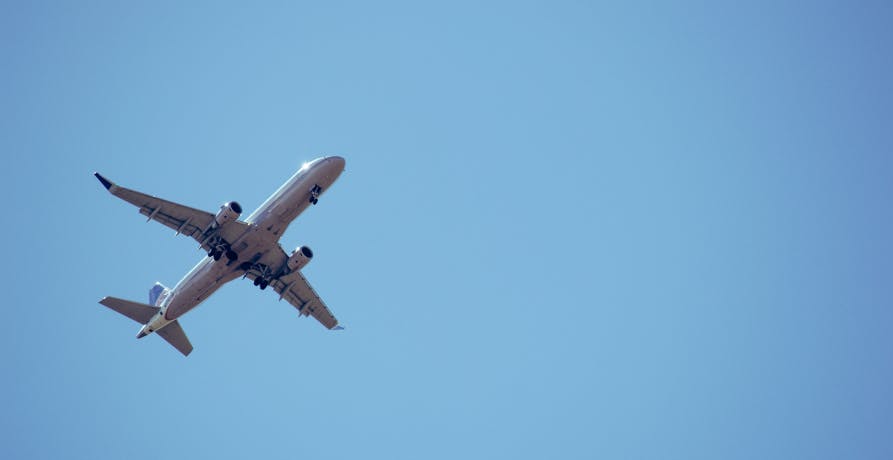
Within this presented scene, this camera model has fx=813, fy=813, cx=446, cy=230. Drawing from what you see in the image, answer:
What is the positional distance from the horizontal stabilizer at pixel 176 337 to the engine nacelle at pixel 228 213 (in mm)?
11745

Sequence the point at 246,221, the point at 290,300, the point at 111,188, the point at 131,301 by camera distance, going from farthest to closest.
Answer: the point at 290,300
the point at 131,301
the point at 246,221
the point at 111,188

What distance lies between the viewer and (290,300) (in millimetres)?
60875

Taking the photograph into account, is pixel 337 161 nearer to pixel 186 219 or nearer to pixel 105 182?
pixel 186 219

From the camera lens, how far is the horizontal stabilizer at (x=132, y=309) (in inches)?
2172

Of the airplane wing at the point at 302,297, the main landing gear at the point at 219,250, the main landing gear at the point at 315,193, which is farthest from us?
the airplane wing at the point at 302,297

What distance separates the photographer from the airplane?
50.8 m

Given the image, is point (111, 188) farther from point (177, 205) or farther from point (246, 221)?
point (246, 221)

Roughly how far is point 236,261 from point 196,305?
414 centimetres

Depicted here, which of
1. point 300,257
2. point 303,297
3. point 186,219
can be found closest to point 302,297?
point 303,297

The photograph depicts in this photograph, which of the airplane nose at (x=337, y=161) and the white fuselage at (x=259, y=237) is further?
the airplane nose at (x=337, y=161)

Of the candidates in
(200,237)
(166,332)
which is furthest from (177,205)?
(166,332)

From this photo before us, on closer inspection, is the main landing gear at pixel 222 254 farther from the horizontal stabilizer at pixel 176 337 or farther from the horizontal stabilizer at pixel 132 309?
the horizontal stabilizer at pixel 176 337

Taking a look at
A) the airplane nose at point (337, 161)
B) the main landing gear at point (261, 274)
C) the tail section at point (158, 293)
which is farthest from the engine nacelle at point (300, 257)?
Result: the tail section at point (158, 293)

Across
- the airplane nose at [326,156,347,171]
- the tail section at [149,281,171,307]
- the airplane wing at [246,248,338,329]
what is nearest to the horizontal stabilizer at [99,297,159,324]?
the tail section at [149,281,171,307]
